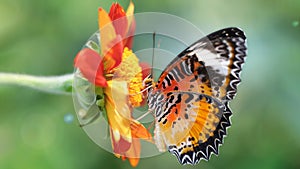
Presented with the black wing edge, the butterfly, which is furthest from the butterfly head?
the black wing edge

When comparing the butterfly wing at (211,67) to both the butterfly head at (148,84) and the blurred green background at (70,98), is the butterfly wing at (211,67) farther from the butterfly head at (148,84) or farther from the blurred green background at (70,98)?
the blurred green background at (70,98)

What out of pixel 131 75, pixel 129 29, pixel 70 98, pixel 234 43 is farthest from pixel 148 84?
pixel 70 98

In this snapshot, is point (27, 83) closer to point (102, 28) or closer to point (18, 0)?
point (102, 28)

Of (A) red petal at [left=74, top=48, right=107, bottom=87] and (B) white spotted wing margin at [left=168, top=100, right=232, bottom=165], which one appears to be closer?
(A) red petal at [left=74, top=48, right=107, bottom=87]

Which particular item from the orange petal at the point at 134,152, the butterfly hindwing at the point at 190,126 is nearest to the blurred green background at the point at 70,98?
the butterfly hindwing at the point at 190,126

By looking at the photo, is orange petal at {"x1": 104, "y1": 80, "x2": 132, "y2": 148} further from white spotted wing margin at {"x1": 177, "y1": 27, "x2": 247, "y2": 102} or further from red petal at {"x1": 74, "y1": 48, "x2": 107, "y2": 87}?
white spotted wing margin at {"x1": 177, "y1": 27, "x2": 247, "y2": 102}

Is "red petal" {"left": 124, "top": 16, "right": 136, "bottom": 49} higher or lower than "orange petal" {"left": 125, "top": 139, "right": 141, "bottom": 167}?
higher

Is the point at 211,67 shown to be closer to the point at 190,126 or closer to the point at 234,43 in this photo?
the point at 234,43
